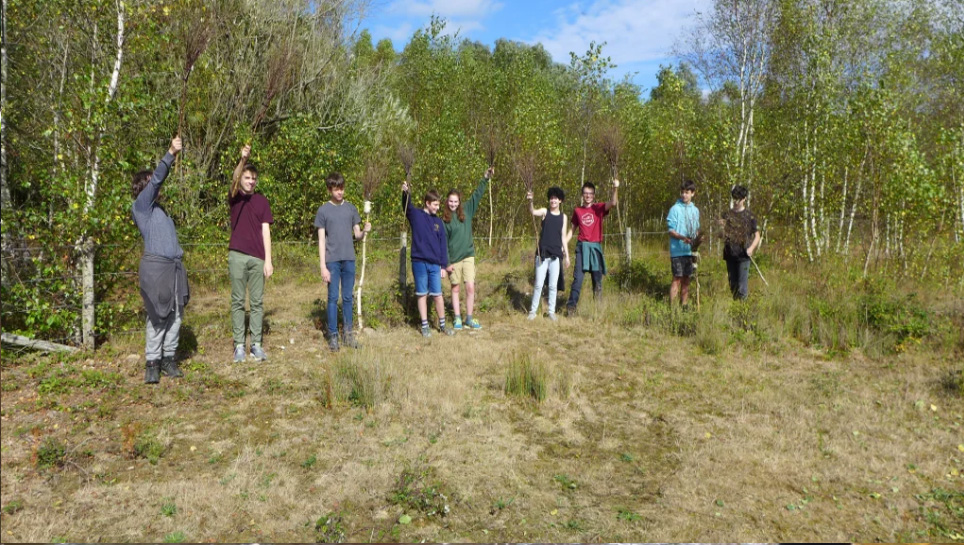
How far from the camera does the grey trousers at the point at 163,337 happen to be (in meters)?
5.61

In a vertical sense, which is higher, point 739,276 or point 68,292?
point 68,292

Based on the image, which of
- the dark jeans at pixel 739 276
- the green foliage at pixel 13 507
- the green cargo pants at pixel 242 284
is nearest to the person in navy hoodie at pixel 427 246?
the green cargo pants at pixel 242 284

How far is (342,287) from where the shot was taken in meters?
7.16

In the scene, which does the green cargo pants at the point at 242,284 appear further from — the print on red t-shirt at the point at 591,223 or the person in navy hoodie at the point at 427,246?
the print on red t-shirt at the point at 591,223

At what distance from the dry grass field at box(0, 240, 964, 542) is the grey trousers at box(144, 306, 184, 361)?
30 centimetres

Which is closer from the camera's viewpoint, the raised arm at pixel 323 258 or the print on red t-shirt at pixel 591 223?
the raised arm at pixel 323 258

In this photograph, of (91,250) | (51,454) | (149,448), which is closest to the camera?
(51,454)

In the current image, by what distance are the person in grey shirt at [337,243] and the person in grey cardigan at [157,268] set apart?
1635 mm

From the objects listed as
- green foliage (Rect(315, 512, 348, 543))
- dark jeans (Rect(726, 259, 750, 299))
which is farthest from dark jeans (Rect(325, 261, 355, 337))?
dark jeans (Rect(726, 259, 750, 299))

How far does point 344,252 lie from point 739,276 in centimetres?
555

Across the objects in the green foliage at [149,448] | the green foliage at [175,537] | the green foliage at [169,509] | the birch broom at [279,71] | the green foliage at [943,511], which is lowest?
the green foliage at [943,511]

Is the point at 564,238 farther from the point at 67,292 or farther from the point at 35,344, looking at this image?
the point at 35,344

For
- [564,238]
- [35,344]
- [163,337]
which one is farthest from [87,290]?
[564,238]

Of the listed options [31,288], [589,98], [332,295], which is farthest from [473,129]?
[31,288]
